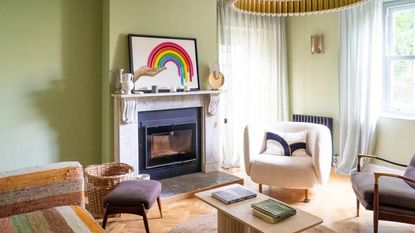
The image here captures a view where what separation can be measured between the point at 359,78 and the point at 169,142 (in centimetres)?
274

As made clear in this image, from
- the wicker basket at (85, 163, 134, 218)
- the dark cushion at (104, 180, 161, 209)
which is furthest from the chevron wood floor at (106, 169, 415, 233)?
the dark cushion at (104, 180, 161, 209)

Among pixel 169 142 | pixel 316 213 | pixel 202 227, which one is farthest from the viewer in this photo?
pixel 169 142

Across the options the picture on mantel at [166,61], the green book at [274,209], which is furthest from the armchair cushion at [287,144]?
the green book at [274,209]

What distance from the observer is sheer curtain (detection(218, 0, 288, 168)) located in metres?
4.93

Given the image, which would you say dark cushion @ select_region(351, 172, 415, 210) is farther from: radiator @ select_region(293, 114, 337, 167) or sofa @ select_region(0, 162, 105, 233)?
Result: sofa @ select_region(0, 162, 105, 233)

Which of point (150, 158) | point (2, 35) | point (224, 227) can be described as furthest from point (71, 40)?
point (224, 227)

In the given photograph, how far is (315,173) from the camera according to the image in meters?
3.55

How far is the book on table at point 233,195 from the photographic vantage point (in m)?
2.51

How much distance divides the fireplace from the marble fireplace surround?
0.08m

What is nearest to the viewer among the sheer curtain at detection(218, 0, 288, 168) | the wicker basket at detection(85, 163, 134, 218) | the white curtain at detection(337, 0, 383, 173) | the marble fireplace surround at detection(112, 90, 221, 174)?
the wicker basket at detection(85, 163, 134, 218)

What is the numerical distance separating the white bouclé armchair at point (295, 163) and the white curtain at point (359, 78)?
1011mm

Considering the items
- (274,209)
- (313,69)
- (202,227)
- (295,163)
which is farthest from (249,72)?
(274,209)

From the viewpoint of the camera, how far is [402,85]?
4301 millimetres

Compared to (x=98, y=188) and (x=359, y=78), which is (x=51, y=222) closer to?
(x=98, y=188)
